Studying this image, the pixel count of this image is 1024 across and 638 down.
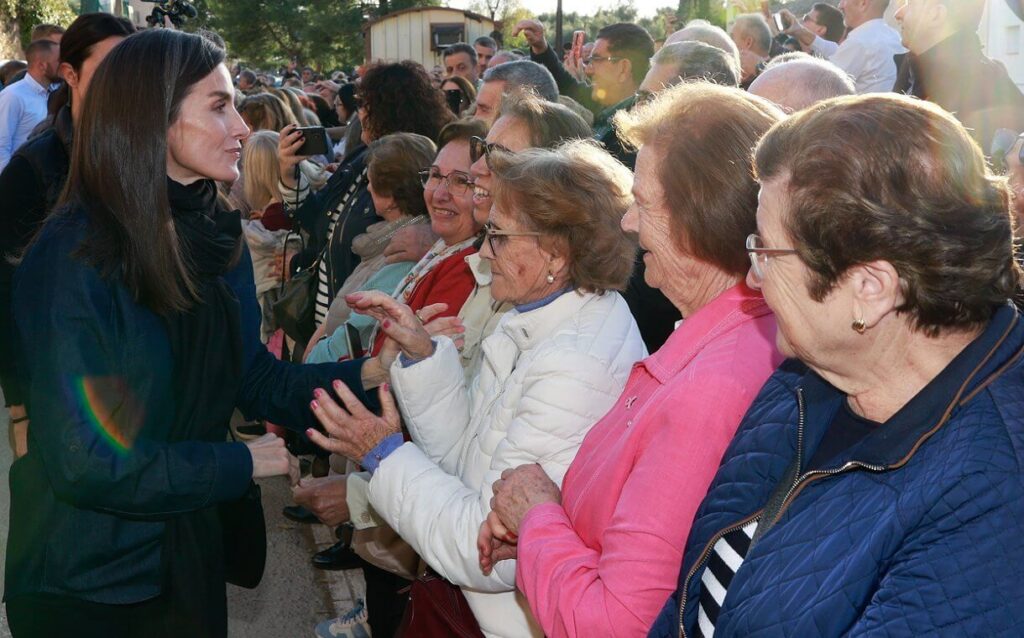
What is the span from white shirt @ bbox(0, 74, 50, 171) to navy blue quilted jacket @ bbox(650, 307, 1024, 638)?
27.0 ft

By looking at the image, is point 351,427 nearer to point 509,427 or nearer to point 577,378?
point 509,427

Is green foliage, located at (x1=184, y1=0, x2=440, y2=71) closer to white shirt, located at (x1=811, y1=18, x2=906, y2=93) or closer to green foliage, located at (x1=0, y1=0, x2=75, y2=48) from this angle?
green foliage, located at (x1=0, y1=0, x2=75, y2=48)

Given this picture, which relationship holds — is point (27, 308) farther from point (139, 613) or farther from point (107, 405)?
point (139, 613)

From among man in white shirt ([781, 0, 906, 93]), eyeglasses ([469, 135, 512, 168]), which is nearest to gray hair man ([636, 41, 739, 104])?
eyeglasses ([469, 135, 512, 168])

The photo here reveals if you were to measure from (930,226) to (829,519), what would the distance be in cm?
43

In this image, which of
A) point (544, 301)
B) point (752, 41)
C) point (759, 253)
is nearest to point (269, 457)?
point (544, 301)

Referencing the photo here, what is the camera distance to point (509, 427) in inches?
94.7

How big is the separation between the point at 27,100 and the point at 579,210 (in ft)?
23.9

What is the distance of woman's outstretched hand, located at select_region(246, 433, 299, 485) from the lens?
→ 96.0 inches

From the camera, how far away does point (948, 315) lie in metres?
1.43

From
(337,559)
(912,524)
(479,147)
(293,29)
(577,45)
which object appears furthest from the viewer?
(293,29)

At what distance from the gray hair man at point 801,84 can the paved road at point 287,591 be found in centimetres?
281

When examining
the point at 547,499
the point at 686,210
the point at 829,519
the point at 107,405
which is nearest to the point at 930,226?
the point at 829,519

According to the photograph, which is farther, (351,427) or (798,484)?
(351,427)
